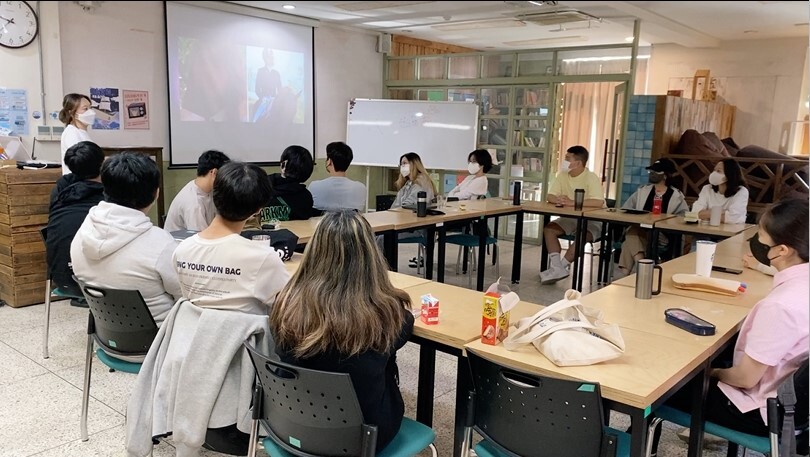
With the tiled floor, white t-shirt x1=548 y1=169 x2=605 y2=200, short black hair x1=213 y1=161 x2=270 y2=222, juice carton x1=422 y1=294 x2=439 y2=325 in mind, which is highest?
short black hair x1=213 y1=161 x2=270 y2=222

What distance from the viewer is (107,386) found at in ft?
9.54

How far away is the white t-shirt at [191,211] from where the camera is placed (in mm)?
3174

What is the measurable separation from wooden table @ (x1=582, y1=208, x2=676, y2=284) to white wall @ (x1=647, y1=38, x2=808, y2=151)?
4226mm

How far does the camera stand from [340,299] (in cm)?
154

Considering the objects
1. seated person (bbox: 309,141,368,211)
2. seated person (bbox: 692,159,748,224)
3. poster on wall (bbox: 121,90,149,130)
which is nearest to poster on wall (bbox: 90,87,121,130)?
poster on wall (bbox: 121,90,149,130)

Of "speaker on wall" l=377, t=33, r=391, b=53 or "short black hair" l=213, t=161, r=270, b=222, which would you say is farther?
"speaker on wall" l=377, t=33, r=391, b=53

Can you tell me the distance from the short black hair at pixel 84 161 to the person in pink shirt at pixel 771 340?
3.10 m

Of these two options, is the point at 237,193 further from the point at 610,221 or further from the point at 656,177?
the point at 656,177

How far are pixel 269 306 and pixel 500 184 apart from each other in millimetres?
5635

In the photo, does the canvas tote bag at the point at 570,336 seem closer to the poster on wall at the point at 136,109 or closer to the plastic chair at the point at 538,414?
the plastic chair at the point at 538,414

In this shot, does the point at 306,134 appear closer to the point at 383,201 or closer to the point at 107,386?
the point at 383,201

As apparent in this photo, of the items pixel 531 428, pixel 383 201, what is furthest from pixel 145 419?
pixel 383 201

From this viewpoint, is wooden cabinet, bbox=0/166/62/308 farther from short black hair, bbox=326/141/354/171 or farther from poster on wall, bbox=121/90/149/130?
short black hair, bbox=326/141/354/171

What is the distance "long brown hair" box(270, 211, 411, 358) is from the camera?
151 centimetres
